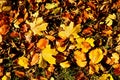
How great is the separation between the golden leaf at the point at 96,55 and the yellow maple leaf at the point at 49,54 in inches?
11.5

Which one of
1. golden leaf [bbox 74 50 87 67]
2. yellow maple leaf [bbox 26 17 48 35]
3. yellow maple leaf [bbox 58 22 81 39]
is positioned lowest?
golden leaf [bbox 74 50 87 67]

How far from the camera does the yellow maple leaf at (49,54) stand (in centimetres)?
231

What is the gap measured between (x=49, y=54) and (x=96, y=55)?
0.38 m

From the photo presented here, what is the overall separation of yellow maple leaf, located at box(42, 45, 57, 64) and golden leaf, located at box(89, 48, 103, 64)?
0.29 m

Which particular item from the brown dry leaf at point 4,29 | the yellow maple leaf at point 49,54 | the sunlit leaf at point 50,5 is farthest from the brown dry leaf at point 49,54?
the sunlit leaf at point 50,5

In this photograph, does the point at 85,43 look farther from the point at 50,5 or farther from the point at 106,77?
the point at 50,5

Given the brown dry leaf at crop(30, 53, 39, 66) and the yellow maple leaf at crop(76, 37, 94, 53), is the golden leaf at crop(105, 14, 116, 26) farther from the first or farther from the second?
the brown dry leaf at crop(30, 53, 39, 66)

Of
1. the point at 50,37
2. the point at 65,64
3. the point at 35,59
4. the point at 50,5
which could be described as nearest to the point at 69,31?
the point at 50,37

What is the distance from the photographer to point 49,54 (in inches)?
92.1

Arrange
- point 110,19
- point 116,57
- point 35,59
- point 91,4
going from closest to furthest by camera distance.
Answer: point 35,59 → point 116,57 → point 110,19 → point 91,4

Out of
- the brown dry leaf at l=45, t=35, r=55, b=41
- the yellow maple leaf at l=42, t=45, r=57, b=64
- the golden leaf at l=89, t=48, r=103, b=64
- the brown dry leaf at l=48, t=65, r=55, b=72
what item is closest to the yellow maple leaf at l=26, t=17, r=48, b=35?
the brown dry leaf at l=45, t=35, r=55, b=41

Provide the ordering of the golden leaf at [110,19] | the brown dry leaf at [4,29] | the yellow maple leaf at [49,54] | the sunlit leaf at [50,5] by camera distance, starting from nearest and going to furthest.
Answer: the yellow maple leaf at [49,54], the brown dry leaf at [4,29], the golden leaf at [110,19], the sunlit leaf at [50,5]

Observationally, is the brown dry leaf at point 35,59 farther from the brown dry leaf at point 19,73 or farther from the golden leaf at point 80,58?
the golden leaf at point 80,58

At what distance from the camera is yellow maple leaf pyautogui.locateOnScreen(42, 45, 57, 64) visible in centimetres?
231
